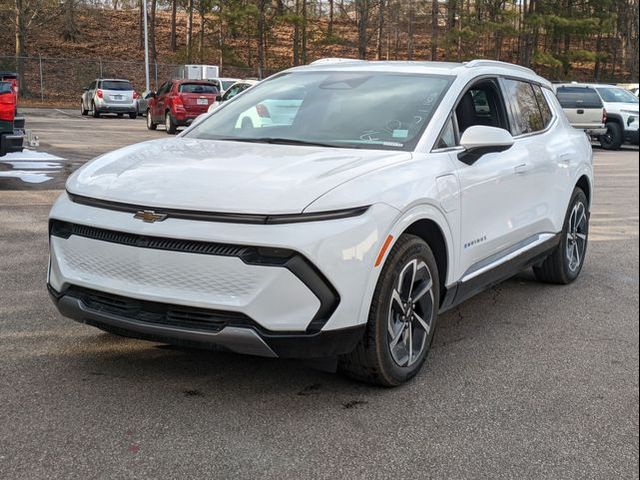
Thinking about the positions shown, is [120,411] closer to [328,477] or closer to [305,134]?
[328,477]

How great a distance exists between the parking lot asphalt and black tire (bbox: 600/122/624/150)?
18614mm

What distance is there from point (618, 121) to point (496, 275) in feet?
64.3

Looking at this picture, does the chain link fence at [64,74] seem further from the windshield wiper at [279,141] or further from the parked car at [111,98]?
the windshield wiper at [279,141]

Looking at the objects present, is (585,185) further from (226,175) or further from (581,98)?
(581,98)

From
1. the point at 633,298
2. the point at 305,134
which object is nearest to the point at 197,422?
the point at 305,134

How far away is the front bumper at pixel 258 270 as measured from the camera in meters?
3.28

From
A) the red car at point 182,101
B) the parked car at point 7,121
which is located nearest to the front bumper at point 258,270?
the parked car at point 7,121

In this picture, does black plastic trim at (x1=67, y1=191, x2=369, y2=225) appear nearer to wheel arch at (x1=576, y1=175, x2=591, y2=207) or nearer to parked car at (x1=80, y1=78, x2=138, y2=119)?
wheel arch at (x1=576, y1=175, x2=591, y2=207)

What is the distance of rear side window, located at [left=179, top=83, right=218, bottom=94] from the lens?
22781 mm

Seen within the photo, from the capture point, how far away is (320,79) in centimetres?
507

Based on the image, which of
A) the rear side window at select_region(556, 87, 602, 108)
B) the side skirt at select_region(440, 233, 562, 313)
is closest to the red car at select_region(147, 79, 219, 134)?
the rear side window at select_region(556, 87, 602, 108)

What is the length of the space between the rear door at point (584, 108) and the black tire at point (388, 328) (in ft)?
64.2

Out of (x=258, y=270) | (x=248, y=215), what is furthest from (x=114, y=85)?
(x=258, y=270)

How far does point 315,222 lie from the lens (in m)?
3.34
